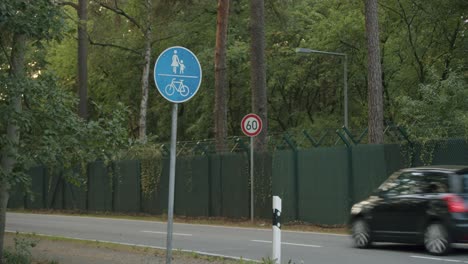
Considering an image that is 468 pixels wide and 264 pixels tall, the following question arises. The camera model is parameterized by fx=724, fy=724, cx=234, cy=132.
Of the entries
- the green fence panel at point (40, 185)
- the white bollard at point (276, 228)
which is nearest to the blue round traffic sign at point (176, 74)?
the white bollard at point (276, 228)

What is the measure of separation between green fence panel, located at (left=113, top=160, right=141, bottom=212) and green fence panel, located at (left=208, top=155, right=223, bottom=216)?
Result: 5.27m

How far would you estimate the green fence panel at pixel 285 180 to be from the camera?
23109mm

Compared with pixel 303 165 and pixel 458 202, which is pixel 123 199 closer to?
pixel 303 165

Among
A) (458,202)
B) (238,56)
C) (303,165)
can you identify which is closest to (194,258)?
(458,202)

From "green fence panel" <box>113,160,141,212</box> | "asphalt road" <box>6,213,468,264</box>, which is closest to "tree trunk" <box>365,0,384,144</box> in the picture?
"asphalt road" <box>6,213,468,264</box>

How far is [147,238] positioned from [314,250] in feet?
17.6

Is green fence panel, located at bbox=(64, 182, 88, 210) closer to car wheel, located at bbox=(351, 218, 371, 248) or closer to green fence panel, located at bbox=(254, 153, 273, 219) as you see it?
green fence panel, located at bbox=(254, 153, 273, 219)

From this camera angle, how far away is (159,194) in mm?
30078

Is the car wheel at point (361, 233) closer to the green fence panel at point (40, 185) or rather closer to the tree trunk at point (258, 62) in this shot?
the tree trunk at point (258, 62)

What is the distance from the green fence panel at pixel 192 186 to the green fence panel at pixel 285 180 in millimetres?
4267

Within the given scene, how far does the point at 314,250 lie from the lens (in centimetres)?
1495

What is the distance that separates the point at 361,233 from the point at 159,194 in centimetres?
1626

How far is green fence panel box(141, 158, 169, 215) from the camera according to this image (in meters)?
29.8

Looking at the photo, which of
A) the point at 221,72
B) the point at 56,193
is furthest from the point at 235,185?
the point at 56,193
